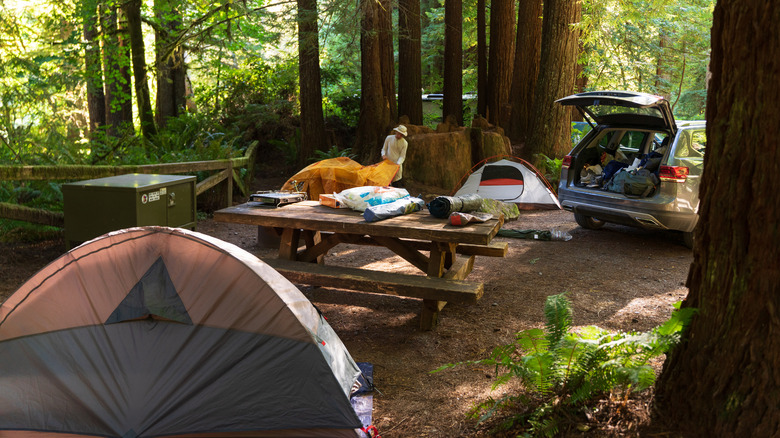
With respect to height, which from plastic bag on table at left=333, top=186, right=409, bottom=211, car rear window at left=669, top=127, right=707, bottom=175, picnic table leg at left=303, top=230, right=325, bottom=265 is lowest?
picnic table leg at left=303, top=230, right=325, bottom=265

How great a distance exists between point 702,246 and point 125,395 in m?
3.27

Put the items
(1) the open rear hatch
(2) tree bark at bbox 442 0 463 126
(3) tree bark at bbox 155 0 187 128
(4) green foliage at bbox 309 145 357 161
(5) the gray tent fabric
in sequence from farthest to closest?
(2) tree bark at bbox 442 0 463 126 → (3) tree bark at bbox 155 0 187 128 → (4) green foliage at bbox 309 145 357 161 → (1) the open rear hatch → (5) the gray tent fabric

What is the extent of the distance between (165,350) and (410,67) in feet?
40.4

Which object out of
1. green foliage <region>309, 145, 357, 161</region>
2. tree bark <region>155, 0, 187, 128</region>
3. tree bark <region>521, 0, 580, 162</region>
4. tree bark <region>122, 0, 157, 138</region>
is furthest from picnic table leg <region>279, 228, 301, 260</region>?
tree bark <region>155, 0, 187, 128</region>

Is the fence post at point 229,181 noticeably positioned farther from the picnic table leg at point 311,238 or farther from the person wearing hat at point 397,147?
the picnic table leg at point 311,238

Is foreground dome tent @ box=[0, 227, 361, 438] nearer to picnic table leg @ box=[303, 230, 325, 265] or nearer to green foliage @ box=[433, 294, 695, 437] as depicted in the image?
green foliage @ box=[433, 294, 695, 437]

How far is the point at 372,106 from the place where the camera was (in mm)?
13828

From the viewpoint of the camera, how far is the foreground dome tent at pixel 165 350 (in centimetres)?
344

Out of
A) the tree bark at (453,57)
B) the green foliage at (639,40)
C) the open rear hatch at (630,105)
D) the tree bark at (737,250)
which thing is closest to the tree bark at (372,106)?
the tree bark at (453,57)

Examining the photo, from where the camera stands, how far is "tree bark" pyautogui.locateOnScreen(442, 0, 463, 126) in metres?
15.6

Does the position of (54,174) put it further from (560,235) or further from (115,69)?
(115,69)

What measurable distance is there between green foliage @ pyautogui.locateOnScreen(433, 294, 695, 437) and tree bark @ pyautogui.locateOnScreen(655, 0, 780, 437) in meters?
0.19

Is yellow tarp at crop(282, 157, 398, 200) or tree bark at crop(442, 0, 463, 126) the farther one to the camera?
tree bark at crop(442, 0, 463, 126)

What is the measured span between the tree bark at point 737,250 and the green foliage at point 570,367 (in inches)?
7.4
